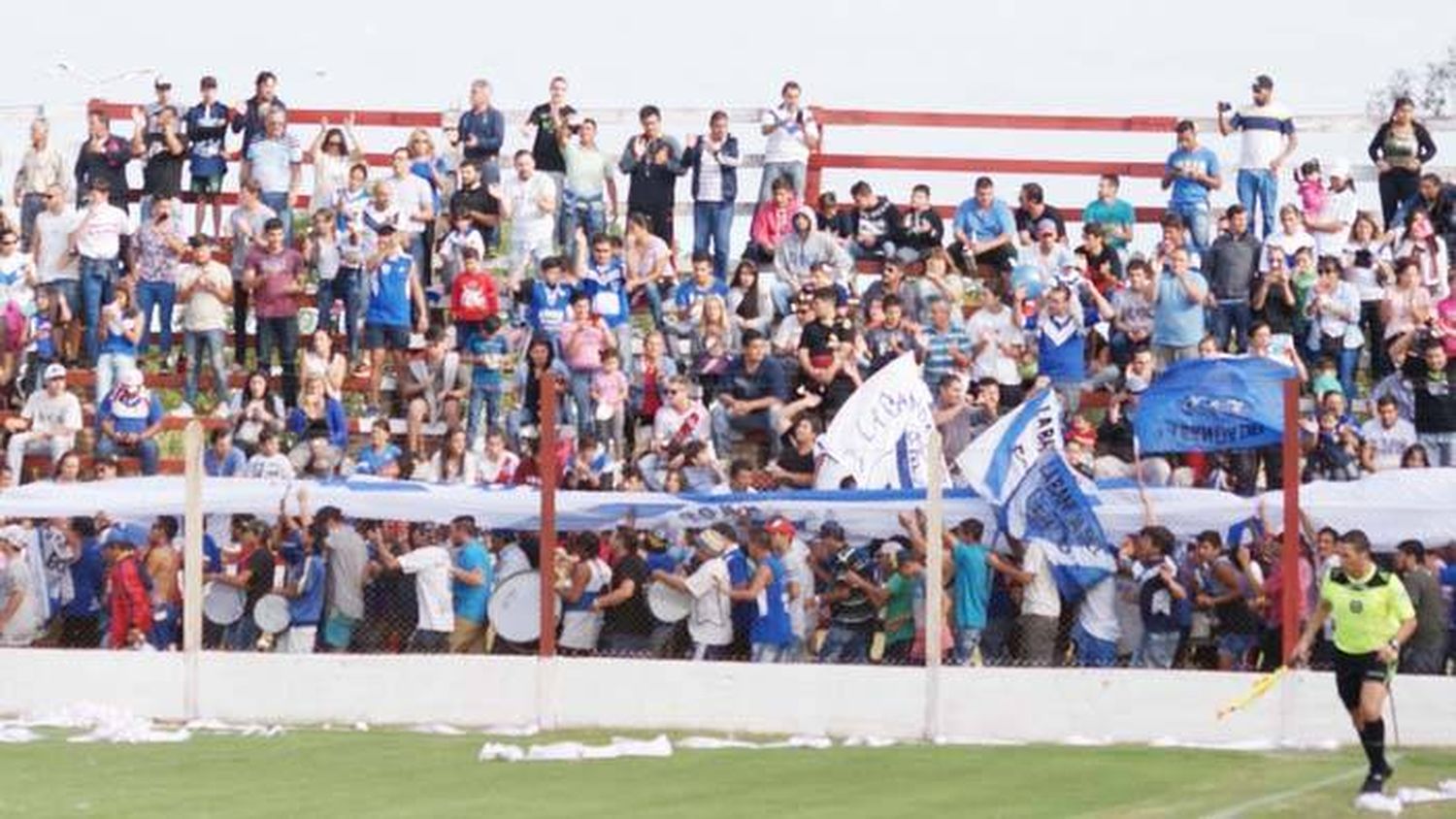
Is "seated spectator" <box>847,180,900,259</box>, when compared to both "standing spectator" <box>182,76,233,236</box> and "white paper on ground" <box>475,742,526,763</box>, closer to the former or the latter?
"standing spectator" <box>182,76,233,236</box>

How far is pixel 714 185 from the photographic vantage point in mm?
36125

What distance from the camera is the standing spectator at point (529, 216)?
3547 cm

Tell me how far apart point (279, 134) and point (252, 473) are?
8.34 metres

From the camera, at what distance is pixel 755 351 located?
101 feet

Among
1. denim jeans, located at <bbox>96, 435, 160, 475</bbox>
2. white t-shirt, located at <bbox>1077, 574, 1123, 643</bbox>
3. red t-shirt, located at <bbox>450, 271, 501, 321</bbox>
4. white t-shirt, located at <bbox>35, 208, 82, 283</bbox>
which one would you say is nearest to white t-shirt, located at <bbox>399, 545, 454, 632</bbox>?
white t-shirt, located at <bbox>1077, 574, 1123, 643</bbox>

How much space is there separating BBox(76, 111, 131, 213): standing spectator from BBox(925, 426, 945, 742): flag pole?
593 inches

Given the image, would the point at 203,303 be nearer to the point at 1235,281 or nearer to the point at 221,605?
the point at 221,605

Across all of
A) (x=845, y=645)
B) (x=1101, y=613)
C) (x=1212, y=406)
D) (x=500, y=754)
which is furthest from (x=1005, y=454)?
(x=500, y=754)

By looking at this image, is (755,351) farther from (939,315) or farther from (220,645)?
(220,645)

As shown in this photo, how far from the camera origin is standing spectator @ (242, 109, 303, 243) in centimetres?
3691

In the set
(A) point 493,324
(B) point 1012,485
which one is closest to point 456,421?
(A) point 493,324

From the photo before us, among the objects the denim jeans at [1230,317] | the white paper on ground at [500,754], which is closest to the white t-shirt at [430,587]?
the white paper on ground at [500,754]

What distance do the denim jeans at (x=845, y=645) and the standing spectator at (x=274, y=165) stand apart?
1273 centimetres

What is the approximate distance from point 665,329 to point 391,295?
10.2ft
